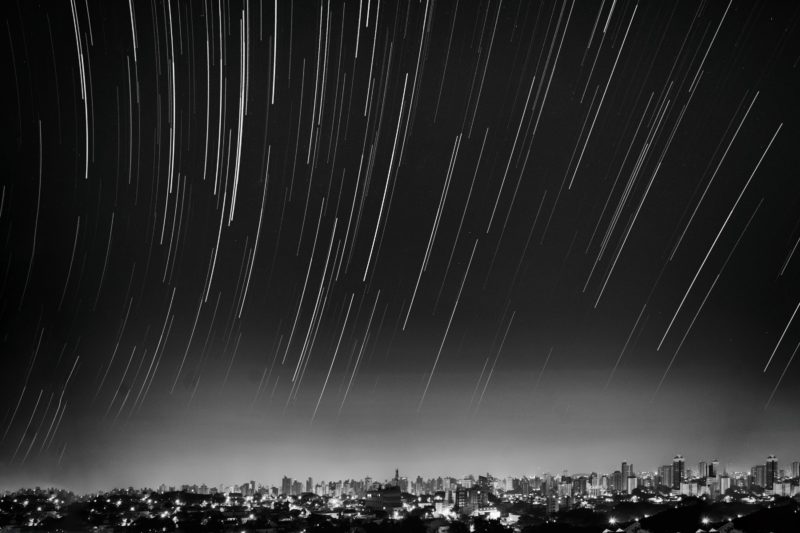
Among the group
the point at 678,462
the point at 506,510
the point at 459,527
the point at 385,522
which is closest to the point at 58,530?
the point at 385,522

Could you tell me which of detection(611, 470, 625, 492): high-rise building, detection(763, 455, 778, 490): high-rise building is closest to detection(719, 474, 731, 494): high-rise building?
detection(763, 455, 778, 490): high-rise building

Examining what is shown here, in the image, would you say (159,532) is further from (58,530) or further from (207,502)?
(207,502)

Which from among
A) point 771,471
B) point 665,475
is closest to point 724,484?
point 771,471

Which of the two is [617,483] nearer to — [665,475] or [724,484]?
[665,475]

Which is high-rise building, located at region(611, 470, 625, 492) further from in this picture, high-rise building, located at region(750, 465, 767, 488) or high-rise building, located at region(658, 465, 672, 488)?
high-rise building, located at region(750, 465, 767, 488)

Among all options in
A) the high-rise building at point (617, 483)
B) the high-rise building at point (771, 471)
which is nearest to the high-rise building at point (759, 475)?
the high-rise building at point (771, 471)

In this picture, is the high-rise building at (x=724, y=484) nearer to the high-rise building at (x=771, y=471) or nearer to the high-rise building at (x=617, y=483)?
the high-rise building at (x=771, y=471)

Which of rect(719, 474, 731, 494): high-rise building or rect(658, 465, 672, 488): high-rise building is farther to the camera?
rect(658, 465, 672, 488): high-rise building

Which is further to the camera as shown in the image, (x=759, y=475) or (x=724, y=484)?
(x=759, y=475)

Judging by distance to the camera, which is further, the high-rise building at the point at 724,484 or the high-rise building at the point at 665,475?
the high-rise building at the point at 665,475
